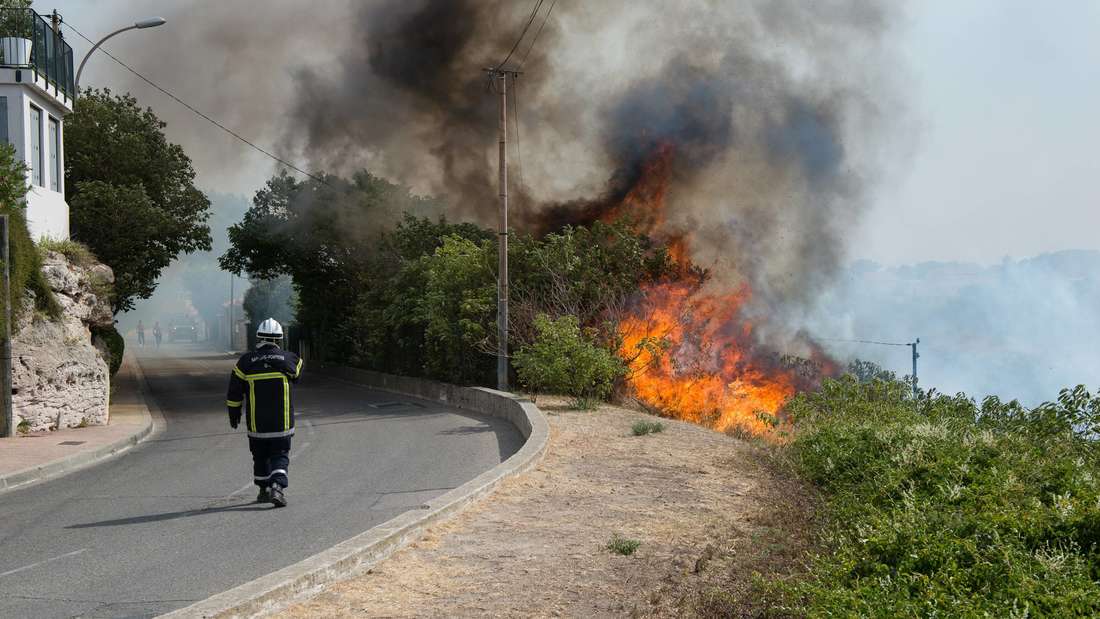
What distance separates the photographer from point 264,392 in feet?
30.5

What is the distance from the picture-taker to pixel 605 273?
76.4 ft

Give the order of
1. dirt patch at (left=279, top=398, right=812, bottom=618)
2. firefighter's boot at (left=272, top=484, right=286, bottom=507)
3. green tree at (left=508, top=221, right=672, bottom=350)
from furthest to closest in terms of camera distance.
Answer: green tree at (left=508, top=221, right=672, bottom=350)
firefighter's boot at (left=272, top=484, right=286, bottom=507)
dirt patch at (left=279, top=398, right=812, bottom=618)

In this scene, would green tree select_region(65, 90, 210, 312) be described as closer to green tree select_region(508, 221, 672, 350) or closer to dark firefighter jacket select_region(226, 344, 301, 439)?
green tree select_region(508, 221, 672, 350)

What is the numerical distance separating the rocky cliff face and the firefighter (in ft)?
31.7

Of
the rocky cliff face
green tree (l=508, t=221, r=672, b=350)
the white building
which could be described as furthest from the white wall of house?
green tree (l=508, t=221, r=672, b=350)

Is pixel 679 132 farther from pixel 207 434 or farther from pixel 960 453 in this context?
pixel 960 453

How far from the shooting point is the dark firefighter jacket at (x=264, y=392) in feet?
30.4

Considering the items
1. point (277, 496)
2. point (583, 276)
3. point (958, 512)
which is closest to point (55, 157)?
point (583, 276)

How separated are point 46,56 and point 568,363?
13636 mm

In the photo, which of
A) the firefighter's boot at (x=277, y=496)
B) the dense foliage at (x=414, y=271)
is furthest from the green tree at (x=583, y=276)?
the firefighter's boot at (x=277, y=496)

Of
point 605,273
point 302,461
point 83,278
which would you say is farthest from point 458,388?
point 302,461

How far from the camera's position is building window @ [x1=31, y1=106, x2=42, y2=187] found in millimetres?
21625

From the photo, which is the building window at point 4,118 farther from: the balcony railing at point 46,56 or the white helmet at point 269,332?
the white helmet at point 269,332

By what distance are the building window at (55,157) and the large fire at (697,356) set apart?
A: 44.2 ft
